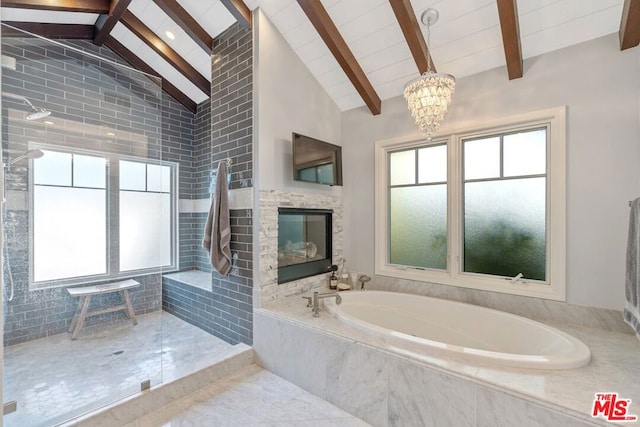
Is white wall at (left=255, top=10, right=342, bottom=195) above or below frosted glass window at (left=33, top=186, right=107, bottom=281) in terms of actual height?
above

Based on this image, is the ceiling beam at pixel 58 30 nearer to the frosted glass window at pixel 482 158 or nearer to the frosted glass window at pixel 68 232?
the frosted glass window at pixel 68 232

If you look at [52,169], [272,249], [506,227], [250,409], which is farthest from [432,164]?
[52,169]

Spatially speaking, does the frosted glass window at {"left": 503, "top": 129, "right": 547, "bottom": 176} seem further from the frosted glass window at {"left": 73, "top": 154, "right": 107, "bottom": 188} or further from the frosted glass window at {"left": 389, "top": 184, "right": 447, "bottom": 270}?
the frosted glass window at {"left": 73, "top": 154, "right": 107, "bottom": 188}

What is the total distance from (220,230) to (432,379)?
6.80ft

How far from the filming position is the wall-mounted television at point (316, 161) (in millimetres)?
2792

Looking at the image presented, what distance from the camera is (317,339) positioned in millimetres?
2121

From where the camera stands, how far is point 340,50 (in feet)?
8.82

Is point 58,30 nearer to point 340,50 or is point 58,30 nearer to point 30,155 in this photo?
point 30,155

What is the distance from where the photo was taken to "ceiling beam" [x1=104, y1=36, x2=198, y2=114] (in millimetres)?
3631

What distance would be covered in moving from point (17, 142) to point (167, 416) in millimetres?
2360

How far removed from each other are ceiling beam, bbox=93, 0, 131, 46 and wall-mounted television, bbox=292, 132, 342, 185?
2.23m

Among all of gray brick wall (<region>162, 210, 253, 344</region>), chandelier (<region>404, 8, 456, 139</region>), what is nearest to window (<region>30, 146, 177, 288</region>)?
gray brick wall (<region>162, 210, 253, 344</region>)

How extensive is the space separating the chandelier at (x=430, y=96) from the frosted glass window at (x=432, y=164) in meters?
0.97
